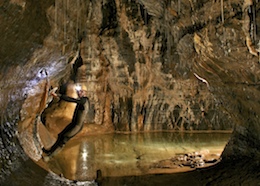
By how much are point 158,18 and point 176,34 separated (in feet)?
11.6

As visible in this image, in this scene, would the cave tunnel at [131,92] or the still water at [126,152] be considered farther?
the still water at [126,152]

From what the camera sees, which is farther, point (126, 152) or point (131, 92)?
point (131, 92)

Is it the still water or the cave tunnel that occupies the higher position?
the cave tunnel

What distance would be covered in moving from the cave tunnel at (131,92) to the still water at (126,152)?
0.12 feet

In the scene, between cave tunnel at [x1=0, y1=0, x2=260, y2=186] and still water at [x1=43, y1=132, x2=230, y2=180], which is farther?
still water at [x1=43, y1=132, x2=230, y2=180]

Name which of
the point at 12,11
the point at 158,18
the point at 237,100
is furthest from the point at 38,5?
the point at 158,18

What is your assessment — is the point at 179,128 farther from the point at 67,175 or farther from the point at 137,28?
the point at 67,175

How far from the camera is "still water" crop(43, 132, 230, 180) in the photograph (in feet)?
22.2

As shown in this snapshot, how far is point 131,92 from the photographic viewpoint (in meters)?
13.7

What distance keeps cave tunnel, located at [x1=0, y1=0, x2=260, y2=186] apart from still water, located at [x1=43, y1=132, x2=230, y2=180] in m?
0.04

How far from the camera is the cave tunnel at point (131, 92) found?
4.38 m

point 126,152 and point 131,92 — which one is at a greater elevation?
point 131,92

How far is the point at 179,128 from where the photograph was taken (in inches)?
569

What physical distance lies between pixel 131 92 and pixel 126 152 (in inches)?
195
